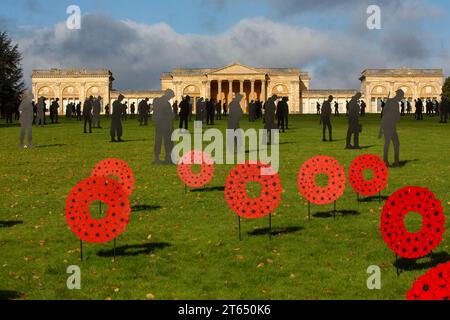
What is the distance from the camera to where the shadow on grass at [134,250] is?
31.6 ft

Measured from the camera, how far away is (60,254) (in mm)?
9625

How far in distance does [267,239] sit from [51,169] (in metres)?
10.5

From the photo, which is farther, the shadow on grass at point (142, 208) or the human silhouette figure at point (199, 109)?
the human silhouette figure at point (199, 109)

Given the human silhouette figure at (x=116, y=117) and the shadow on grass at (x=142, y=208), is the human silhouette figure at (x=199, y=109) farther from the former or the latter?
the shadow on grass at (x=142, y=208)

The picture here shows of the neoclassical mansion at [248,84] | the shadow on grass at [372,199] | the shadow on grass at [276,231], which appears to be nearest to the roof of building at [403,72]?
the neoclassical mansion at [248,84]

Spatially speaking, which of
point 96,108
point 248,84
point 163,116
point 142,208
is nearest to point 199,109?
point 96,108

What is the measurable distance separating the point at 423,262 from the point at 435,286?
3.65 meters

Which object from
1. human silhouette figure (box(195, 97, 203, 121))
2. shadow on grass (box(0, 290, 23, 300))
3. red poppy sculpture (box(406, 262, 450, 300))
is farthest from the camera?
human silhouette figure (box(195, 97, 203, 121))

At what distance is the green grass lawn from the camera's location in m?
7.91

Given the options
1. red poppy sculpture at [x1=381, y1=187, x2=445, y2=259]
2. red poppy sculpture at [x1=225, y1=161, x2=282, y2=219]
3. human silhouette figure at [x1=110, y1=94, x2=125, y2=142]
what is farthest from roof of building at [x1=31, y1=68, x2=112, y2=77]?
red poppy sculpture at [x1=381, y1=187, x2=445, y2=259]

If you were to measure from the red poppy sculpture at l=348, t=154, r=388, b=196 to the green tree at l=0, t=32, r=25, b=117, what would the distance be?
142ft

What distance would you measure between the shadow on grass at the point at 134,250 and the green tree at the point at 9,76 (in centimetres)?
4432

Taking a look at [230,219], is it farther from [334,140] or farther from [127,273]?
[334,140]

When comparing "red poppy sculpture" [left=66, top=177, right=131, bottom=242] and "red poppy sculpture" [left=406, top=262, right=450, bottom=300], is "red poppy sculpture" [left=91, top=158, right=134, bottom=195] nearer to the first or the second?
"red poppy sculpture" [left=66, top=177, right=131, bottom=242]
